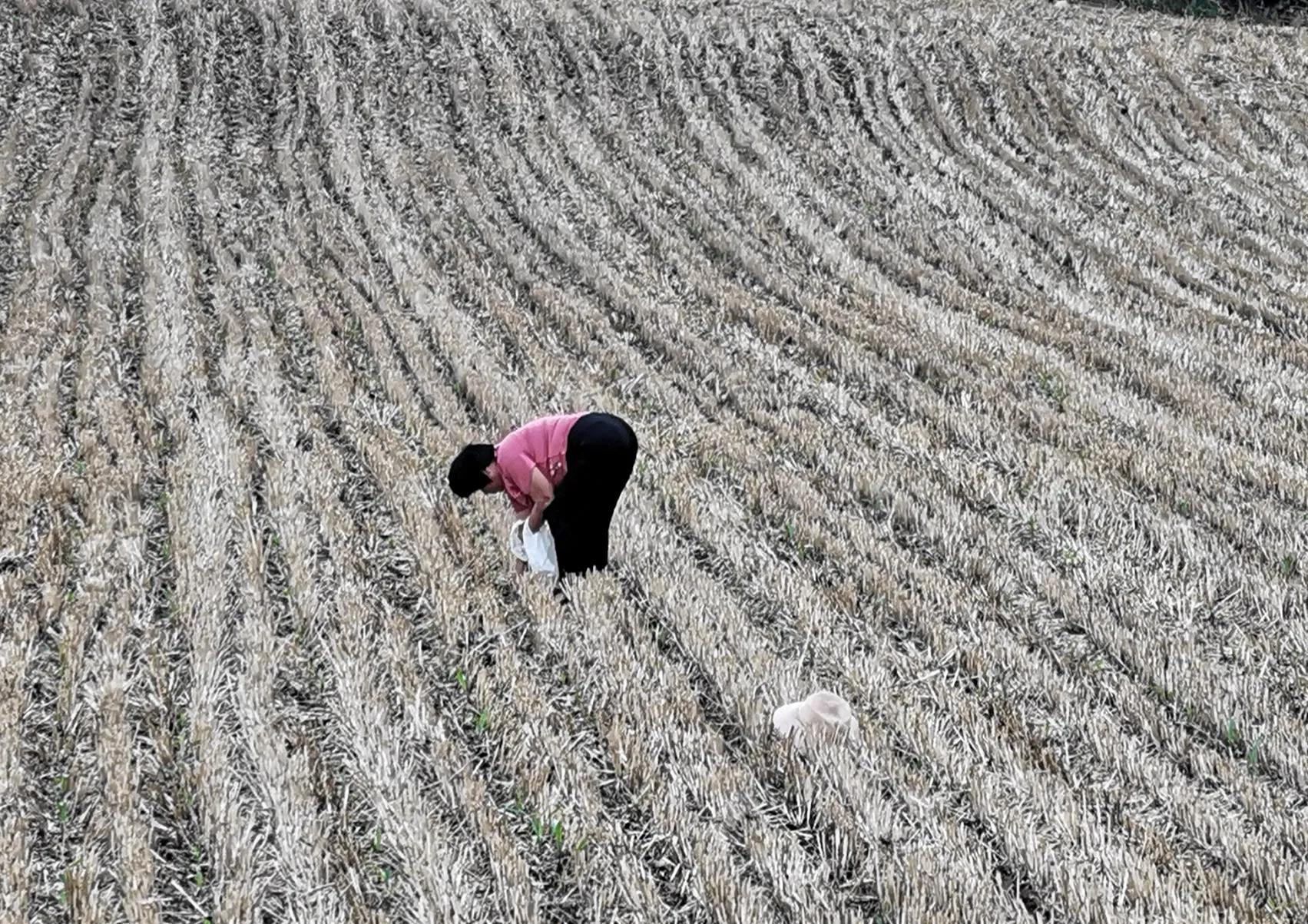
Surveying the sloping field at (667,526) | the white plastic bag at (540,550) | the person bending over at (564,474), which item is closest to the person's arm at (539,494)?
the person bending over at (564,474)

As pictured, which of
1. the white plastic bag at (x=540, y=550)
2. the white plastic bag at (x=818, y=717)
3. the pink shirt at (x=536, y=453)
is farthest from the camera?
the white plastic bag at (x=540, y=550)

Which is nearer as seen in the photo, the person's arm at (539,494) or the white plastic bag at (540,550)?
the person's arm at (539,494)

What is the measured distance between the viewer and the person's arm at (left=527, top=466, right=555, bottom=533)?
17.1ft

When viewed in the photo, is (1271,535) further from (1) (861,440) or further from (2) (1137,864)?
(2) (1137,864)

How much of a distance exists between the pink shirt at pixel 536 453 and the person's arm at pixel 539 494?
3cm

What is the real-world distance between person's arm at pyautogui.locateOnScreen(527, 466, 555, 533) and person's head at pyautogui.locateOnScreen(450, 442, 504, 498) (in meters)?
0.20

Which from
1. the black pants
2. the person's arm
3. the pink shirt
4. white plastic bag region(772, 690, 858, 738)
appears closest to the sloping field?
white plastic bag region(772, 690, 858, 738)

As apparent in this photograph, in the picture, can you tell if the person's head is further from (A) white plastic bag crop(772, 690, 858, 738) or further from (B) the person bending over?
(A) white plastic bag crop(772, 690, 858, 738)

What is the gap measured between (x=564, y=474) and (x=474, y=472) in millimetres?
379

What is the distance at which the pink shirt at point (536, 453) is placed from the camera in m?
5.25

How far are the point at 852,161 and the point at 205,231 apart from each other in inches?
284

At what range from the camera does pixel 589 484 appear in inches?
202

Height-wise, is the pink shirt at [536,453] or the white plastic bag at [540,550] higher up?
the pink shirt at [536,453]

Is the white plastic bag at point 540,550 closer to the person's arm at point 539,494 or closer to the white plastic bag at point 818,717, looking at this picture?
the person's arm at point 539,494
